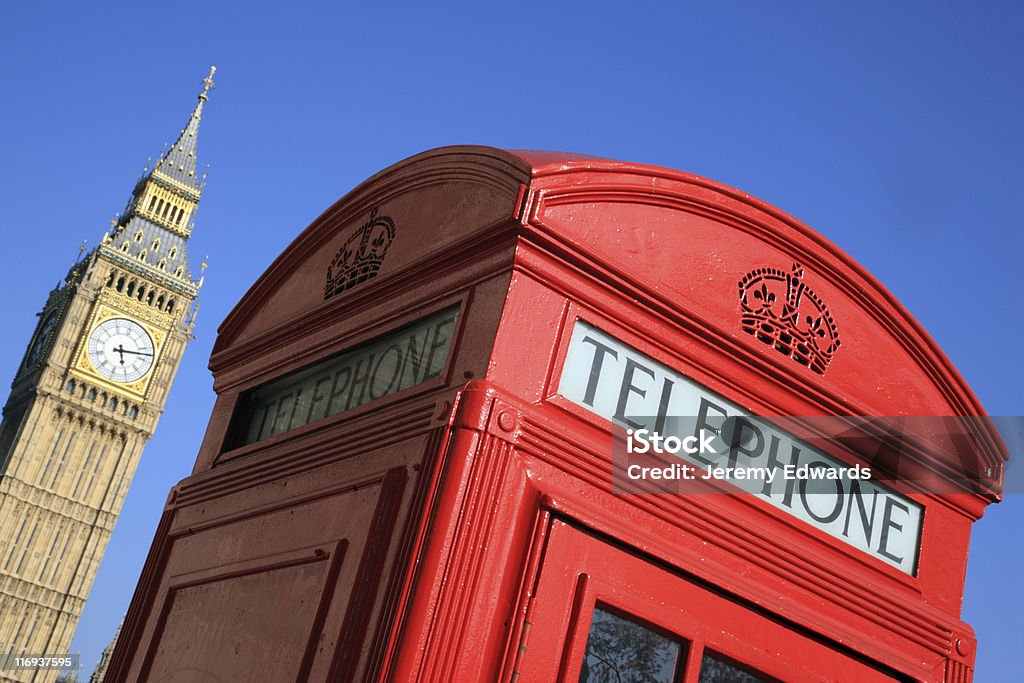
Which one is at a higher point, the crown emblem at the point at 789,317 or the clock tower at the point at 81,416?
the clock tower at the point at 81,416

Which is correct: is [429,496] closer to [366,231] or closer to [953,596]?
[366,231]

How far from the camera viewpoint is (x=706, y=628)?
2.14m

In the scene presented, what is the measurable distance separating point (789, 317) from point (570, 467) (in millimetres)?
688

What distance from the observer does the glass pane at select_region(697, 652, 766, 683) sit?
2.14 m

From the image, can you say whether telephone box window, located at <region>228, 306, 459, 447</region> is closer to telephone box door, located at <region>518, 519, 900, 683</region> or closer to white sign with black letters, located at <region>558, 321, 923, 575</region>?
white sign with black letters, located at <region>558, 321, 923, 575</region>

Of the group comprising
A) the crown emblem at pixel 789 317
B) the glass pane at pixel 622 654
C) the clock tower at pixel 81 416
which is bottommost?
the glass pane at pixel 622 654

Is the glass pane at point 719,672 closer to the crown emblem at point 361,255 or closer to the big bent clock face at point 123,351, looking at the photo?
the crown emblem at point 361,255

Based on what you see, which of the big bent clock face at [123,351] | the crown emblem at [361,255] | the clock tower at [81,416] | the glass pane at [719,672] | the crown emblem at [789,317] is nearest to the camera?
the glass pane at [719,672]

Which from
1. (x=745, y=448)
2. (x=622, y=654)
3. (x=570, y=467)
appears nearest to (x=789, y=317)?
(x=745, y=448)

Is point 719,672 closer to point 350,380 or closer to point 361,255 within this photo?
point 350,380

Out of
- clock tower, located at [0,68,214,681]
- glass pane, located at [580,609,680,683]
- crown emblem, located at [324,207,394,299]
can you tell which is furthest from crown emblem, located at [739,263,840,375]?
clock tower, located at [0,68,214,681]

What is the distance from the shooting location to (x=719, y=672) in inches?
85.1

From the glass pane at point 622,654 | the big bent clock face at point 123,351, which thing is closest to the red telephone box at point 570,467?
the glass pane at point 622,654

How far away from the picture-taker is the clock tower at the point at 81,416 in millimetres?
40875
